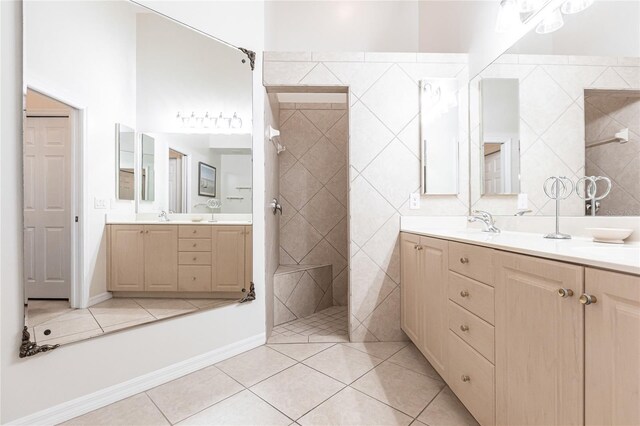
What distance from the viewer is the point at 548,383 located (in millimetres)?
763

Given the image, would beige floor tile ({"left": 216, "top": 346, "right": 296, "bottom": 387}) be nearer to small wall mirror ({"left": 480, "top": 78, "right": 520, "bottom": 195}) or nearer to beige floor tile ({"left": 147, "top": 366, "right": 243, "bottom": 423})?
beige floor tile ({"left": 147, "top": 366, "right": 243, "bottom": 423})

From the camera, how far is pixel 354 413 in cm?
130

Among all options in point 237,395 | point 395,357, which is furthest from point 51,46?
point 395,357

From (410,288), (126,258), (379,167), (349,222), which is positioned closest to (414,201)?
(379,167)

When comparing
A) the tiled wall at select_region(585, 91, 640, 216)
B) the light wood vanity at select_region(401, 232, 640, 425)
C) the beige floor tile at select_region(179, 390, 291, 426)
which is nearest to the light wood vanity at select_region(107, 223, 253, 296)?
the beige floor tile at select_region(179, 390, 291, 426)

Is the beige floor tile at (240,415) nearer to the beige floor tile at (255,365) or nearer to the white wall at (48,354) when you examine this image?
the beige floor tile at (255,365)

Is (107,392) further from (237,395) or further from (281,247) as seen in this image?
(281,247)

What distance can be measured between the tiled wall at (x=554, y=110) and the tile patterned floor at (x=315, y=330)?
1.50 m

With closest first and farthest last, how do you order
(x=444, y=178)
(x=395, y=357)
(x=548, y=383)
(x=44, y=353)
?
(x=548, y=383) < (x=44, y=353) < (x=395, y=357) < (x=444, y=178)

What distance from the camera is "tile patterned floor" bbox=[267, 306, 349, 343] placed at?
2.10m

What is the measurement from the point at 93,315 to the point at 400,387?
1.66m

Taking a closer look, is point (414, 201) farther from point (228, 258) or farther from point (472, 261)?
point (228, 258)

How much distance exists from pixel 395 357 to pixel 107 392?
165cm

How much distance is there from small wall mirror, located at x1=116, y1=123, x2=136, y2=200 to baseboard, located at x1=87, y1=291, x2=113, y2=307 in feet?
1.70
